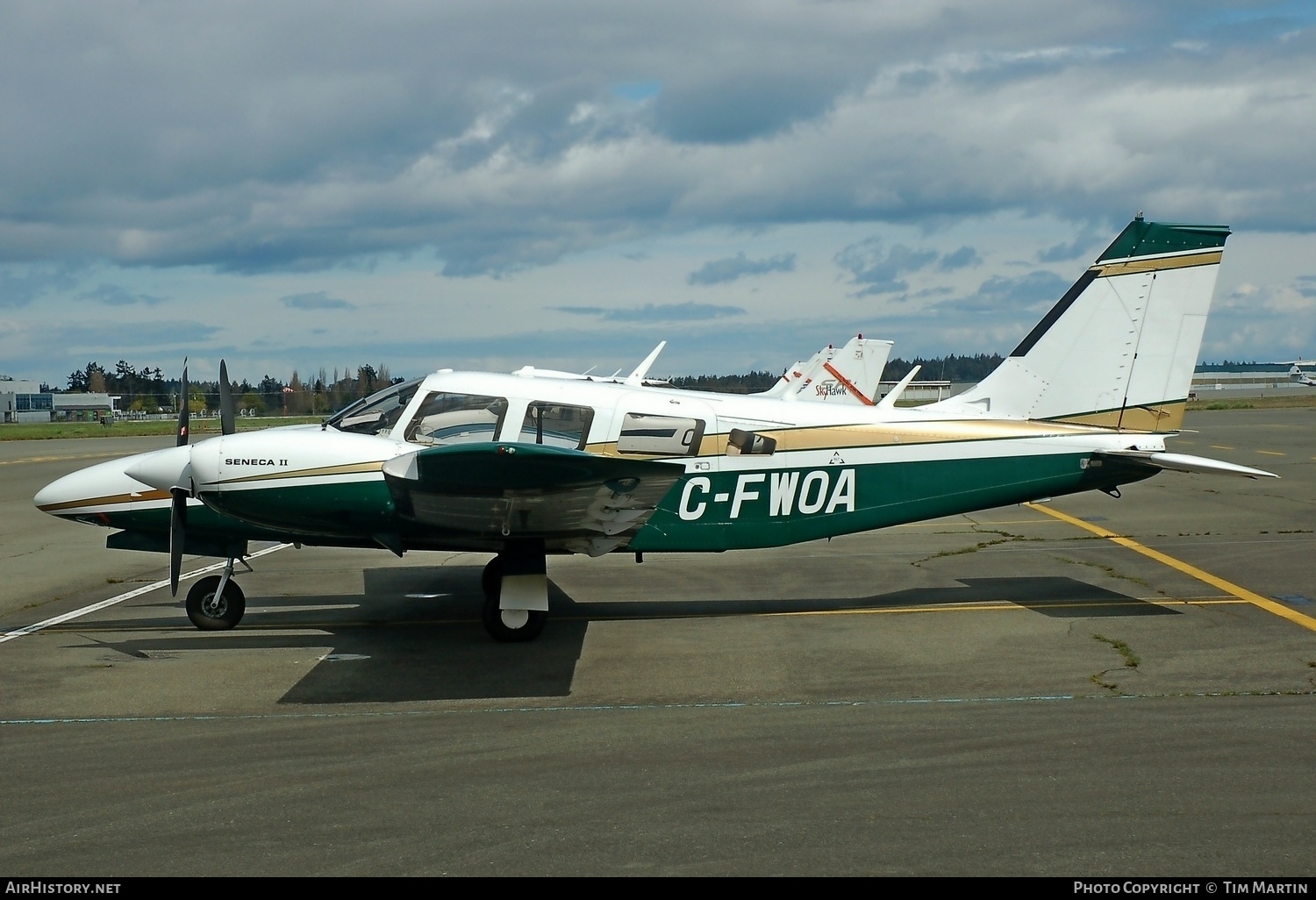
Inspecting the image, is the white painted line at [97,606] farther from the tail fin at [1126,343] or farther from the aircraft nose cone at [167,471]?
the tail fin at [1126,343]

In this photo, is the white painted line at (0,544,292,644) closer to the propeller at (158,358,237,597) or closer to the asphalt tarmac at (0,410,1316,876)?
the asphalt tarmac at (0,410,1316,876)

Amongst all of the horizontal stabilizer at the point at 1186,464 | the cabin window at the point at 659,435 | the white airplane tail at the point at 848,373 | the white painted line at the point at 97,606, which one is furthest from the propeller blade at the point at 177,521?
the white airplane tail at the point at 848,373

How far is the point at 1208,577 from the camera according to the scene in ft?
40.1

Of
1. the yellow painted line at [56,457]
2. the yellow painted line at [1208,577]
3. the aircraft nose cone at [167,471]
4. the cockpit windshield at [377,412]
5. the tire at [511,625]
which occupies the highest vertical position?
the cockpit windshield at [377,412]

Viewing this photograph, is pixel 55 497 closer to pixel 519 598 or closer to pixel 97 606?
pixel 97 606

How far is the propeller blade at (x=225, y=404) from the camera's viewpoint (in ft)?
33.6

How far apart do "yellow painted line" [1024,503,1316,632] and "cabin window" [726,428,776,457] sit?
16.7 ft

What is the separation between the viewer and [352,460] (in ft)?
31.2

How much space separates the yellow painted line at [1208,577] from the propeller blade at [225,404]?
1013cm

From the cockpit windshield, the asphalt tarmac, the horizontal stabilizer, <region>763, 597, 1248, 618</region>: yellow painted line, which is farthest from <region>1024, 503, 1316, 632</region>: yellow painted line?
the cockpit windshield

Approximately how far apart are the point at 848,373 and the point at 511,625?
22.3 m

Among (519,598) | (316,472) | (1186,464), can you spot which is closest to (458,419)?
(316,472)

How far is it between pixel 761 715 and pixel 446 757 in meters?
2.14

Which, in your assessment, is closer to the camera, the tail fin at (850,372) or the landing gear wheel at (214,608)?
the landing gear wheel at (214,608)
